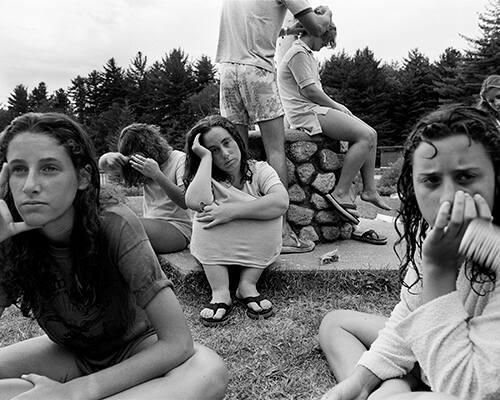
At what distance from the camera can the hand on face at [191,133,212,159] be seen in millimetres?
3154

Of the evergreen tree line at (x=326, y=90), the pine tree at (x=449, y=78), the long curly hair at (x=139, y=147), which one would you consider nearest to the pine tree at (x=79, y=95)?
the evergreen tree line at (x=326, y=90)

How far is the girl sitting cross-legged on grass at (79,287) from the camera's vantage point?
1529 millimetres

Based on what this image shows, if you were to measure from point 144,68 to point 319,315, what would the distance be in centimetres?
6145

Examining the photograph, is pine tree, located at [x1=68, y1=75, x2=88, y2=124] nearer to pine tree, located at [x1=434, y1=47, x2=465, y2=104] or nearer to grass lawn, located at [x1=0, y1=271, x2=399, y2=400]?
pine tree, located at [x1=434, y1=47, x2=465, y2=104]

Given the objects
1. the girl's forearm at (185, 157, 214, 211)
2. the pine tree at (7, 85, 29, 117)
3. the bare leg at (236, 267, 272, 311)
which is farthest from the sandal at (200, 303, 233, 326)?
the pine tree at (7, 85, 29, 117)

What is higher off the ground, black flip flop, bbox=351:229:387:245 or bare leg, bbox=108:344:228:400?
bare leg, bbox=108:344:228:400

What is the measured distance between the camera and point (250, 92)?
12.1 ft

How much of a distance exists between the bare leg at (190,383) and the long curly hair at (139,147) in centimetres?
233

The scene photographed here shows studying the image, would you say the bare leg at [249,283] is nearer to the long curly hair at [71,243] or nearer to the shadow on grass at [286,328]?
the shadow on grass at [286,328]

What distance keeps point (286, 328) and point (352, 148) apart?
6.06 ft

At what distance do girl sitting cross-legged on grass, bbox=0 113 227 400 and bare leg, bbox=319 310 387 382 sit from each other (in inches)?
25.0

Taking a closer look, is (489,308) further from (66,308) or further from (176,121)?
(176,121)

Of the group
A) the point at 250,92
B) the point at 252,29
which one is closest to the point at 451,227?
the point at 250,92

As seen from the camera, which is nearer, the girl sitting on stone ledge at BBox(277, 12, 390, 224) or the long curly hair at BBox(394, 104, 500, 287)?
the long curly hair at BBox(394, 104, 500, 287)
